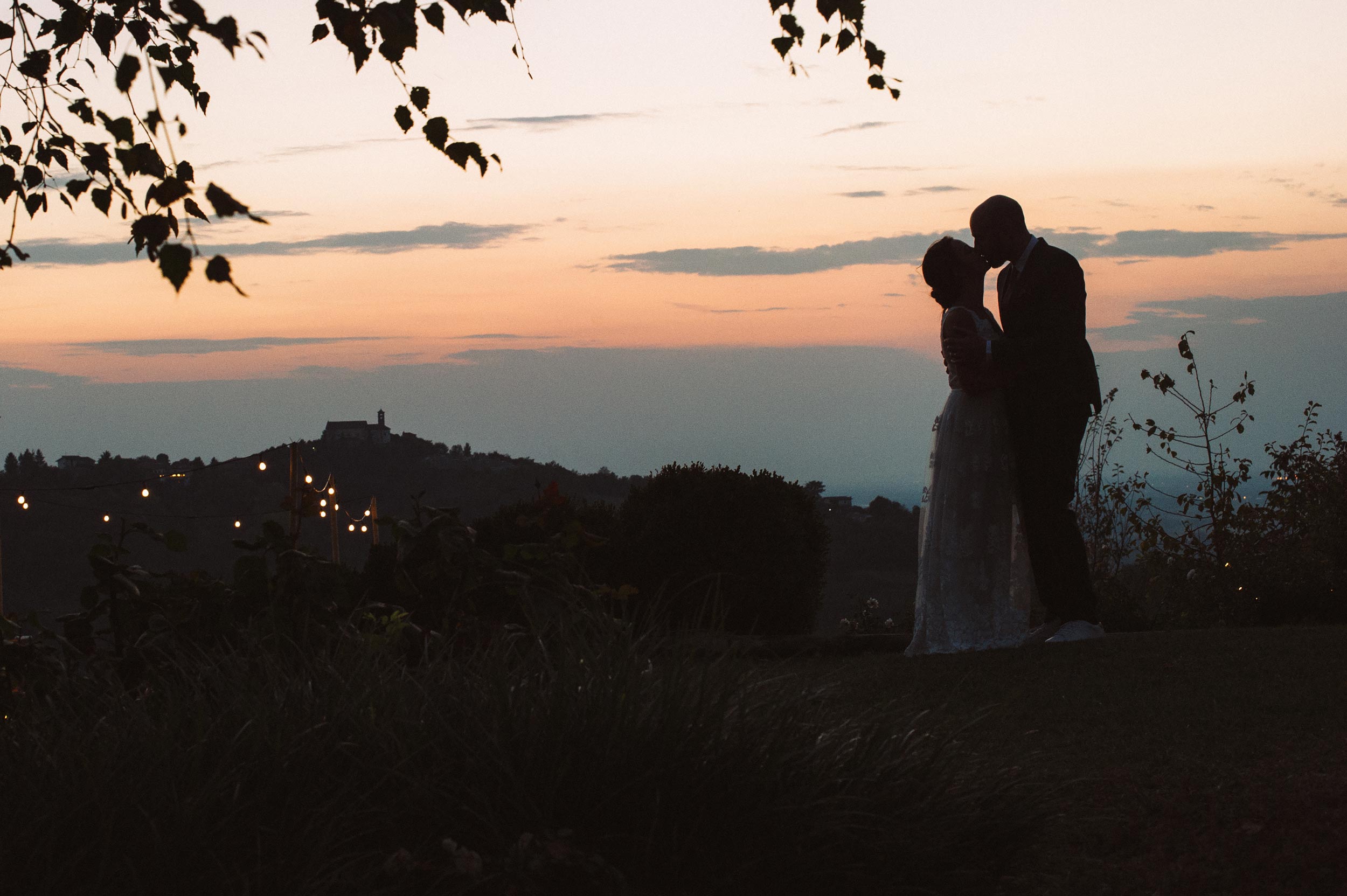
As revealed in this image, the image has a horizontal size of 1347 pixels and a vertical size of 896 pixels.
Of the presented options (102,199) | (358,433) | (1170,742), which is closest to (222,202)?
(102,199)

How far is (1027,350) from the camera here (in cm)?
666

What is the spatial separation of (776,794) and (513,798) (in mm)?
713

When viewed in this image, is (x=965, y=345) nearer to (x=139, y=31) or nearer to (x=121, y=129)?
(x=139, y=31)

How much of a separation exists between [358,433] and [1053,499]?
56.9ft

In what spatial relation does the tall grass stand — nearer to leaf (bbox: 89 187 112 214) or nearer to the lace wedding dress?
leaf (bbox: 89 187 112 214)

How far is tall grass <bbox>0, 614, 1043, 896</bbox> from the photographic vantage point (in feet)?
9.71

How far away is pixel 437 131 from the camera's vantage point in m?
3.85

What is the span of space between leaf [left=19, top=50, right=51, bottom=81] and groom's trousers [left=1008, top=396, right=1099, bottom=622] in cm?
508

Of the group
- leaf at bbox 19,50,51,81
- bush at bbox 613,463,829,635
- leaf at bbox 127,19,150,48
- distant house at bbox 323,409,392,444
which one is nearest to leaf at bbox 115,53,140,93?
leaf at bbox 127,19,150,48

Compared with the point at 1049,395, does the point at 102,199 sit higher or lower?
higher

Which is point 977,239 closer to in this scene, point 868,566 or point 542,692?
point 542,692

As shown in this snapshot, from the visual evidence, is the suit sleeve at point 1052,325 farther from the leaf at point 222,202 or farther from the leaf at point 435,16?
the leaf at point 222,202

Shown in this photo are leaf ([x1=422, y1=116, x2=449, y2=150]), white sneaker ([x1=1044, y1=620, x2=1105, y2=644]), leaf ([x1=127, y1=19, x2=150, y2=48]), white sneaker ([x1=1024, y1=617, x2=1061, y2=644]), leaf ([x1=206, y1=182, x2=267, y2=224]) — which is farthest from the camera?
white sneaker ([x1=1024, y1=617, x2=1061, y2=644])

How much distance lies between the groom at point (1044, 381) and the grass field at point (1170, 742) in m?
0.47
